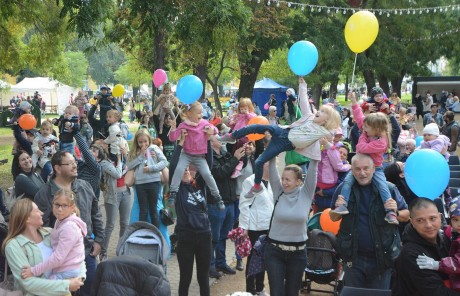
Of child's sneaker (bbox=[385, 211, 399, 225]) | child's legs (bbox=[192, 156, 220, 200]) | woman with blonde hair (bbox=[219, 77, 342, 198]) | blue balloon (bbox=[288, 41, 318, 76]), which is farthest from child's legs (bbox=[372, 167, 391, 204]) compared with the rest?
blue balloon (bbox=[288, 41, 318, 76])

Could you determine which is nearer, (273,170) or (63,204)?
(63,204)

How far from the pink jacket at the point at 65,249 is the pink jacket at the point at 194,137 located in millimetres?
2602

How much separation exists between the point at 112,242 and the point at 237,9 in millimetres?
5616

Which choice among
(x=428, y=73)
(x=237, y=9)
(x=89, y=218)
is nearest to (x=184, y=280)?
(x=89, y=218)

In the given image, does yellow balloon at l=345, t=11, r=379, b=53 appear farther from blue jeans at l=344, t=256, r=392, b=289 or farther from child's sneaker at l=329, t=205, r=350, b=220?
blue jeans at l=344, t=256, r=392, b=289

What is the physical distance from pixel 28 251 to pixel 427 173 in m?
3.84

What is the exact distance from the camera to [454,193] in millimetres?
9367

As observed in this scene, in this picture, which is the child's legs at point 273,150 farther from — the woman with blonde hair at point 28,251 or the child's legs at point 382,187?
the woman with blonde hair at point 28,251

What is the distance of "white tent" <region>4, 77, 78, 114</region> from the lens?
157ft

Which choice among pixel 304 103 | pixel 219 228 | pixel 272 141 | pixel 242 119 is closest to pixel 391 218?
pixel 272 141

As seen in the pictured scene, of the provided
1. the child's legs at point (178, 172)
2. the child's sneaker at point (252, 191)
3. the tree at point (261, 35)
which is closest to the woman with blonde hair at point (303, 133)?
the child's sneaker at point (252, 191)

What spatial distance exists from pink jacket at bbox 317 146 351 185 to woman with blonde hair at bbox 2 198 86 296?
4.48 metres

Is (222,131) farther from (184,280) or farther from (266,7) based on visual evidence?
(266,7)

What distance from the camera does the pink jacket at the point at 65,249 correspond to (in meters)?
5.01
